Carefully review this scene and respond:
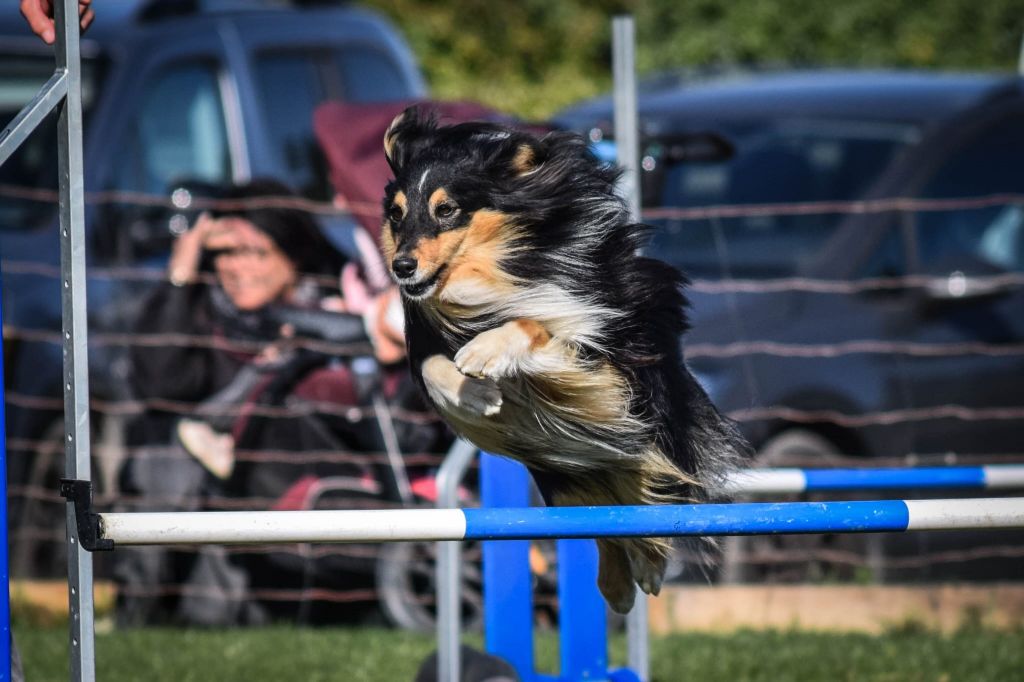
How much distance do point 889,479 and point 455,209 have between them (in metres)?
1.48

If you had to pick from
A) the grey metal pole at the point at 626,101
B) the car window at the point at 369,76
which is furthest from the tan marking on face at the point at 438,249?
the car window at the point at 369,76

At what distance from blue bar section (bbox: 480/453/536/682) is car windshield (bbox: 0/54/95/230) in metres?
2.98

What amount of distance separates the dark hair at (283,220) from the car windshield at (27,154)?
2.65 feet

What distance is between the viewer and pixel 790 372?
18.6 feet

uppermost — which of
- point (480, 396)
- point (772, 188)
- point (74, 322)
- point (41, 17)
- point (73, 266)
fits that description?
point (772, 188)

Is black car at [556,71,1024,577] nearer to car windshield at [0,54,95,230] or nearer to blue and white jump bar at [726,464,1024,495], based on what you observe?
blue and white jump bar at [726,464,1024,495]

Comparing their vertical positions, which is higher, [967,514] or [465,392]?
[465,392]

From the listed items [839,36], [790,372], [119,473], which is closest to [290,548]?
[119,473]

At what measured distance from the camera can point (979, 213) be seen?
5895 millimetres

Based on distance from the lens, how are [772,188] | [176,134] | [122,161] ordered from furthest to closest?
[176,134], [122,161], [772,188]

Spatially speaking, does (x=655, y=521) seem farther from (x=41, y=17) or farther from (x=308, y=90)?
(x=308, y=90)

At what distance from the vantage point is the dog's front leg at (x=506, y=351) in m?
2.93

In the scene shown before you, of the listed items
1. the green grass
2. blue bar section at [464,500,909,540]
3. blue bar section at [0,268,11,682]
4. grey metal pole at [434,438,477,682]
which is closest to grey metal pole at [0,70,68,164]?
blue bar section at [0,268,11,682]

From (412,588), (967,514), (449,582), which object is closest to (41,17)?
(449,582)
